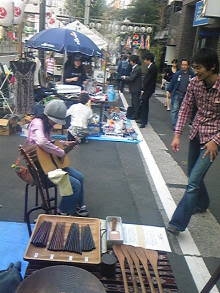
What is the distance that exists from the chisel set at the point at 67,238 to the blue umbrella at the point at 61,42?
706 centimetres

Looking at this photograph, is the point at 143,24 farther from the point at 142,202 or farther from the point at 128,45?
the point at 142,202

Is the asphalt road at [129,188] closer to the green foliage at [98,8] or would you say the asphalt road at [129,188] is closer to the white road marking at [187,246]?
the white road marking at [187,246]

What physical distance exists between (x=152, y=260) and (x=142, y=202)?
2.21m

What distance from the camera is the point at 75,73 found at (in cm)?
1070

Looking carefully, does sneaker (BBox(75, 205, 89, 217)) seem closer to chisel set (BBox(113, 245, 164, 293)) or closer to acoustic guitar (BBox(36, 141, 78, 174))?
acoustic guitar (BBox(36, 141, 78, 174))

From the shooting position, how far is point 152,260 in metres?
2.78

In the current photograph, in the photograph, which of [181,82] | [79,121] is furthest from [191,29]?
[79,121]

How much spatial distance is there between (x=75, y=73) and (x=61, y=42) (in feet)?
4.83

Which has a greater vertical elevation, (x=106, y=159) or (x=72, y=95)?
(x=72, y=95)

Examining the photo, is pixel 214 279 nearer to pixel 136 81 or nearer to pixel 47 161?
pixel 47 161

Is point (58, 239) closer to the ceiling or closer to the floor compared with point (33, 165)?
closer to the floor

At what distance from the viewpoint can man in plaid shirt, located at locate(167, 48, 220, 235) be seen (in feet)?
12.1

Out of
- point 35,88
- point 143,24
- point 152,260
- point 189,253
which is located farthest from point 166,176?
point 143,24

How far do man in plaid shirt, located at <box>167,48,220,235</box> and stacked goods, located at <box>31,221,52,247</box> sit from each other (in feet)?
5.30
